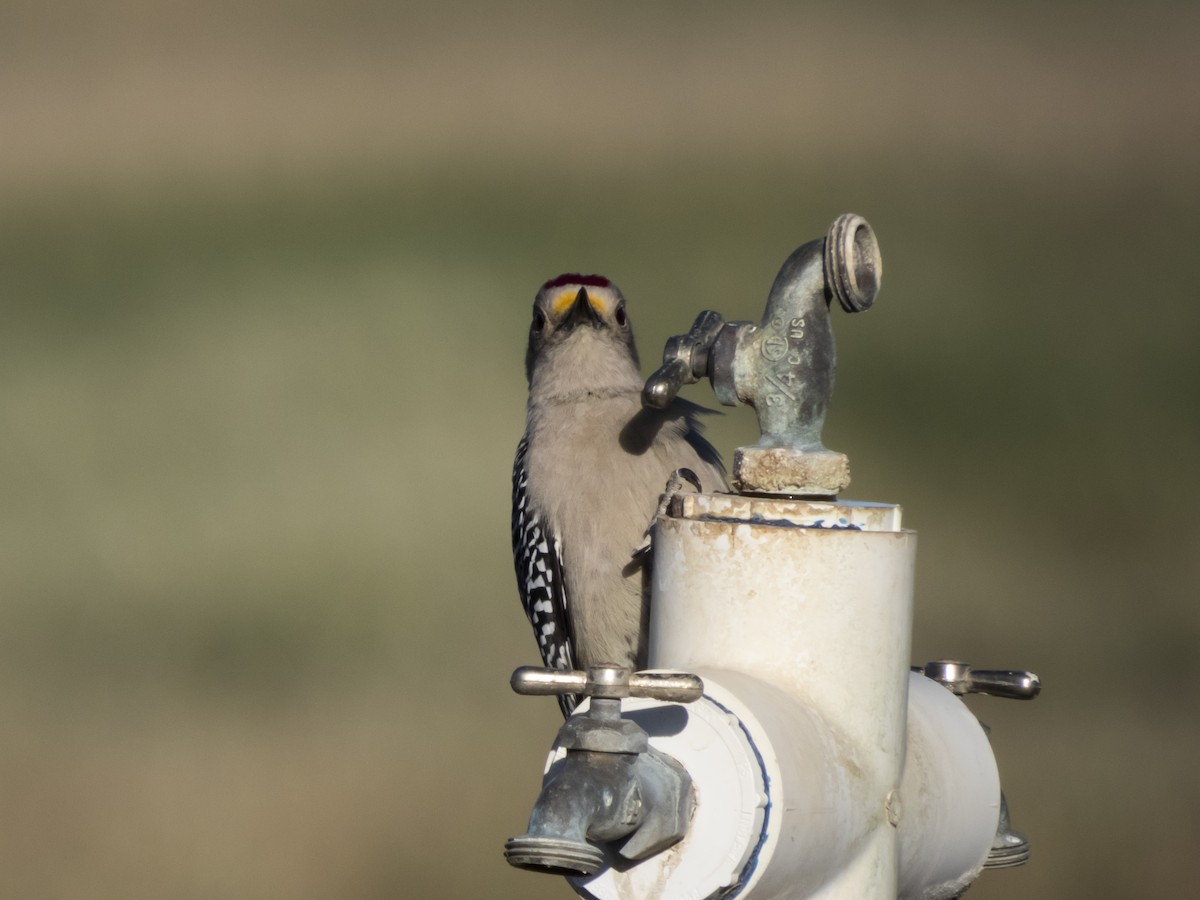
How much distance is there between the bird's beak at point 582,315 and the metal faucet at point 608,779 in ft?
10.3

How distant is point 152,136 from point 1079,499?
4.81m

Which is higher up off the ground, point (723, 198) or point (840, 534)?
point (723, 198)

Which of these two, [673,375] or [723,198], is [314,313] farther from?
[673,375]

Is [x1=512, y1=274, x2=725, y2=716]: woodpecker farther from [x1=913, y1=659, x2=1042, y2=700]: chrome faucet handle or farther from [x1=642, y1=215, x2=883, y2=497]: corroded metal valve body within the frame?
[x1=642, y1=215, x2=883, y2=497]: corroded metal valve body

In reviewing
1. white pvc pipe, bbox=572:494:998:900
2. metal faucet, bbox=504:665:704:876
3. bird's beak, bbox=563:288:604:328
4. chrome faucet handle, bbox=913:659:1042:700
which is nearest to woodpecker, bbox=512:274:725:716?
bird's beak, bbox=563:288:604:328

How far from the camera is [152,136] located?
812 cm

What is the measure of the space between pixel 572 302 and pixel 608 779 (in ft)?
10.8

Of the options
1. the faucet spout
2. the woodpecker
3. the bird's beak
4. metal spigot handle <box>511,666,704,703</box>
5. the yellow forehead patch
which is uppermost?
the yellow forehead patch

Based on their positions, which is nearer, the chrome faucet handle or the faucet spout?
the faucet spout

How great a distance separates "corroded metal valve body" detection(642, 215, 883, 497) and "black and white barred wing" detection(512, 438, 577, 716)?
2136mm

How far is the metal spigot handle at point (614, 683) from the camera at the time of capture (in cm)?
157

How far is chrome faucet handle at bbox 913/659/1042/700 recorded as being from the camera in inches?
88.7

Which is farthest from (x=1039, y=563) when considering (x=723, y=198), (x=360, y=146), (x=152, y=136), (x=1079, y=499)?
(x=152, y=136)

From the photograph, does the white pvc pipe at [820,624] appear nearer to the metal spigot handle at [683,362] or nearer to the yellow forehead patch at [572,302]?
the metal spigot handle at [683,362]
